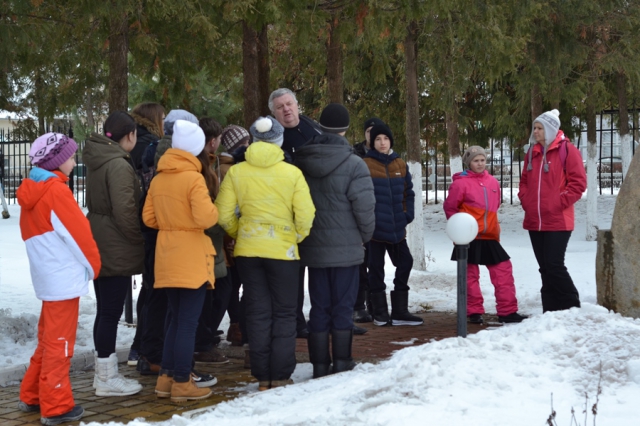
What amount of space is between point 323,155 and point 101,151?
1.56 m

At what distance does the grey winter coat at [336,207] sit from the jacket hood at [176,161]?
37.7 inches

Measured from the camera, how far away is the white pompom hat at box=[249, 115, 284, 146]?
221 inches

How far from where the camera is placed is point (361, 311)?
8.47 meters

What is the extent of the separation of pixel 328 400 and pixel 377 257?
3669mm

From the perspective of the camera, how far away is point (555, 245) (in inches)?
296

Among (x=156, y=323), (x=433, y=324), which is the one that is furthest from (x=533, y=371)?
(x=433, y=324)

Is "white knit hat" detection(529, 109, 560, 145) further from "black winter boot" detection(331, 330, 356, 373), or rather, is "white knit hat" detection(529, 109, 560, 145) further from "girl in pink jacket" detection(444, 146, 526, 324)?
"black winter boot" detection(331, 330, 356, 373)

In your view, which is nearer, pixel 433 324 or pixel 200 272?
pixel 200 272

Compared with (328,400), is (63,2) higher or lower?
higher

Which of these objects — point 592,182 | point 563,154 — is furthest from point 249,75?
point 592,182

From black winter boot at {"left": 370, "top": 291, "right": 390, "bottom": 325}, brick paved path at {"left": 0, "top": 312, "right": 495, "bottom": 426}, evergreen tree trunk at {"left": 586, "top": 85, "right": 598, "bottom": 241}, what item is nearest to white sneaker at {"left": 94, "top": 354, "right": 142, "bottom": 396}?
brick paved path at {"left": 0, "top": 312, "right": 495, "bottom": 426}

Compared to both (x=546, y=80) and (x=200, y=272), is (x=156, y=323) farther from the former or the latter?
(x=546, y=80)

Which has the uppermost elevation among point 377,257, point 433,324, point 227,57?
point 227,57

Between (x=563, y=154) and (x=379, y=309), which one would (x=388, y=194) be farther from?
(x=563, y=154)
